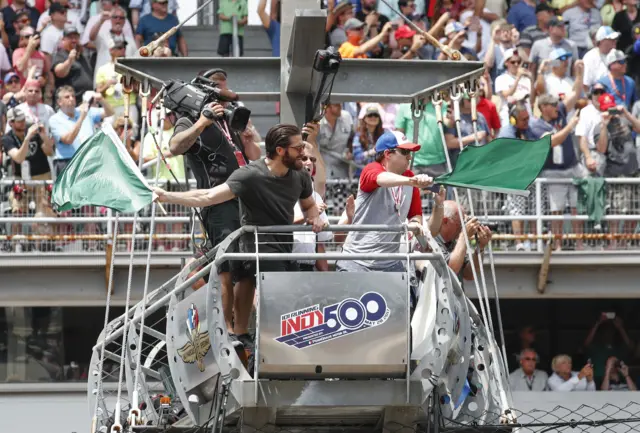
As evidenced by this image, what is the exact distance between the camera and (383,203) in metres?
12.1

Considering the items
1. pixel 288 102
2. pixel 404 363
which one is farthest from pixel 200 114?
pixel 404 363

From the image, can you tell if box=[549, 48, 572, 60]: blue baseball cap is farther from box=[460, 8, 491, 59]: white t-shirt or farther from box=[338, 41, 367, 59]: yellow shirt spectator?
box=[338, 41, 367, 59]: yellow shirt spectator

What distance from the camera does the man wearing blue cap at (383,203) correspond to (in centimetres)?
1187

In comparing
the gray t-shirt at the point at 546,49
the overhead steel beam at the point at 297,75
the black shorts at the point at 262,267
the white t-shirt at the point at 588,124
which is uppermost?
the gray t-shirt at the point at 546,49

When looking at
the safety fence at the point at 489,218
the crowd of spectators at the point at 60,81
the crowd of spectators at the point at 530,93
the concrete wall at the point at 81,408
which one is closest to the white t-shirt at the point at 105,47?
the crowd of spectators at the point at 60,81

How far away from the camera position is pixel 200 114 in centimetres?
1237

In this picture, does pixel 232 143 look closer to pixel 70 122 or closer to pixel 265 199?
pixel 265 199

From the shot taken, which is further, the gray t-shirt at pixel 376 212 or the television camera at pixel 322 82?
the television camera at pixel 322 82

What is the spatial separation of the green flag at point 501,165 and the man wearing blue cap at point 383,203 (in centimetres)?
30

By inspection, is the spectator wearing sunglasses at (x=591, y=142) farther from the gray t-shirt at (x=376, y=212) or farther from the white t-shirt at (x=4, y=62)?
the gray t-shirt at (x=376, y=212)

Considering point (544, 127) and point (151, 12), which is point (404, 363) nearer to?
point (544, 127)

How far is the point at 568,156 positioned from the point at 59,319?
7015 mm

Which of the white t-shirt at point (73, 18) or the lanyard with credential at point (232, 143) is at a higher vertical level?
the white t-shirt at point (73, 18)

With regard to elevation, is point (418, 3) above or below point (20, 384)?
above
